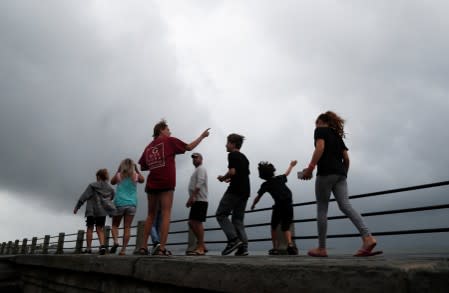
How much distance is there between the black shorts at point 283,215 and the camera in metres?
5.96

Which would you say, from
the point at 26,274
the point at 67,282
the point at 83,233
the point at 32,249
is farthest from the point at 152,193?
the point at 32,249

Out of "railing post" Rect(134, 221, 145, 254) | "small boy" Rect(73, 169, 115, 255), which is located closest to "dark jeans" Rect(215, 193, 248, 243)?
"small boy" Rect(73, 169, 115, 255)

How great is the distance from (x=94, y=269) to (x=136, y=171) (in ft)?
6.34

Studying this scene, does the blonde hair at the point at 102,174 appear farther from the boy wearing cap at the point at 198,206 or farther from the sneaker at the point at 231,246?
the sneaker at the point at 231,246

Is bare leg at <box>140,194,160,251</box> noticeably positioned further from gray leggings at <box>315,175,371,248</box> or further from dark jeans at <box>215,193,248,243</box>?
gray leggings at <box>315,175,371,248</box>

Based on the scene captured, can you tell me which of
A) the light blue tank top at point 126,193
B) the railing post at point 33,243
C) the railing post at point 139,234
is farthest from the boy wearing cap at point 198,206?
the railing post at point 33,243

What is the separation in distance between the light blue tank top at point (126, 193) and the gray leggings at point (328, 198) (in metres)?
3.14

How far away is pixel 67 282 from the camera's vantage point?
5.56 m

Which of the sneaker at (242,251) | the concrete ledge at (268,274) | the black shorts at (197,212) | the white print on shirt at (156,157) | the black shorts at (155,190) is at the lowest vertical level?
the concrete ledge at (268,274)

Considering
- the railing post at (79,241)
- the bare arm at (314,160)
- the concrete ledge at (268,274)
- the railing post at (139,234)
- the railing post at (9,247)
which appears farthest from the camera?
the railing post at (9,247)

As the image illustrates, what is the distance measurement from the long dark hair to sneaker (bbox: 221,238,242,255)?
7.19 feet

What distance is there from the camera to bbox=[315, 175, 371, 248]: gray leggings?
11.8ft

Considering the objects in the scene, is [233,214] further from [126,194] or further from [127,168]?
[127,168]

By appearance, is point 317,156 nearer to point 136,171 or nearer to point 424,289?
point 424,289
